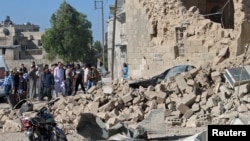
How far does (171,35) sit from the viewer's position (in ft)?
67.6

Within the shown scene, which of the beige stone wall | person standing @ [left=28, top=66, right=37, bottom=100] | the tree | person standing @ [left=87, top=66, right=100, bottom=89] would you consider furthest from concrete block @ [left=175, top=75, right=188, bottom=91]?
the tree

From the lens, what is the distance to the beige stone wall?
18359mm

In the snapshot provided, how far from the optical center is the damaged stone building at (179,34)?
1828cm

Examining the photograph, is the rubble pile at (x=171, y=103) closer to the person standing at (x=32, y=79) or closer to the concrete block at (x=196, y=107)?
the concrete block at (x=196, y=107)

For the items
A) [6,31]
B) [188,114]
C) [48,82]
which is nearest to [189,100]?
[188,114]

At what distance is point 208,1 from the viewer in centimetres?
2538

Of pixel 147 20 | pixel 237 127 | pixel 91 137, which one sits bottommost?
pixel 91 137

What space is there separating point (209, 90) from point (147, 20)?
23.8 ft

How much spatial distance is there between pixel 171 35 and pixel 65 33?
43.0 meters

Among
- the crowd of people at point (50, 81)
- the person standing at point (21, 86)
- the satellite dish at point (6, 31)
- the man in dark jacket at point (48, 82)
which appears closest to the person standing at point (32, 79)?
the crowd of people at point (50, 81)

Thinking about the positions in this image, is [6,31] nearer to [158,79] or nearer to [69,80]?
[69,80]

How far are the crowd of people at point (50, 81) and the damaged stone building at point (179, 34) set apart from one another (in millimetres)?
2517

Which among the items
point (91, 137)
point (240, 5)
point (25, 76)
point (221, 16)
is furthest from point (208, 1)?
point (91, 137)

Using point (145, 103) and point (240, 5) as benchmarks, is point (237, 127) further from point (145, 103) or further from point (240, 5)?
point (240, 5)
